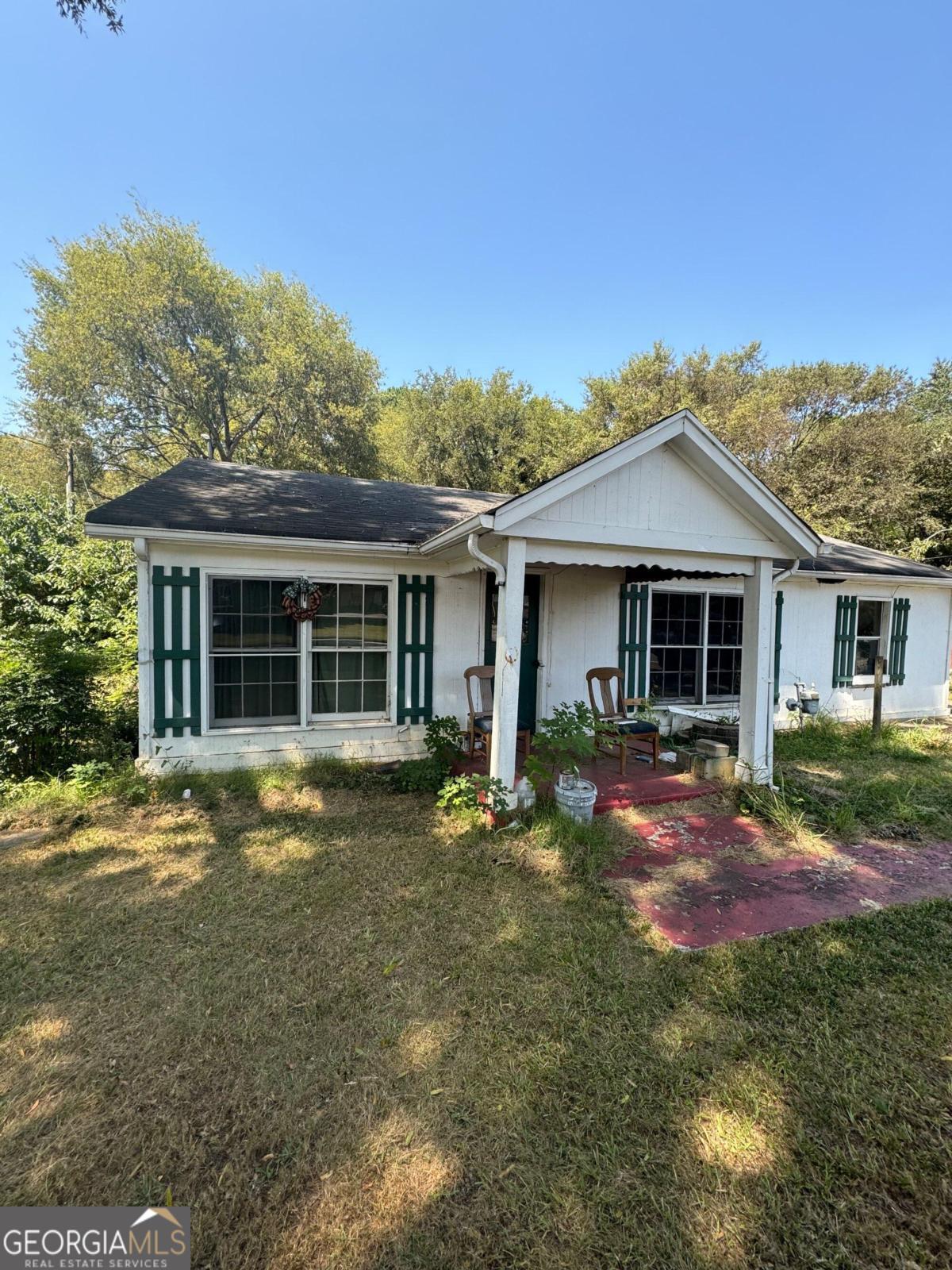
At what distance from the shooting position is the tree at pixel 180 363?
19219 mm

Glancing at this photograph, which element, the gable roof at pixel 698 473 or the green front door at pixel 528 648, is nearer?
the gable roof at pixel 698 473

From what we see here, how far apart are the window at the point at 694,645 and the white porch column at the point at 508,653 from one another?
3.73 m

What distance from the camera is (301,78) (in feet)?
31.5

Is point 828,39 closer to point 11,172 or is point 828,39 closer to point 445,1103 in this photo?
point 445,1103

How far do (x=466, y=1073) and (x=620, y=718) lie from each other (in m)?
4.33

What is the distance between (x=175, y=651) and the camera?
5.40m

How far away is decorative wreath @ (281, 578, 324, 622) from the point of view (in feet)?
19.0

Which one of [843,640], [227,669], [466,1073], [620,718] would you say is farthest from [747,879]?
[843,640]

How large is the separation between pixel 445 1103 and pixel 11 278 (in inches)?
1106

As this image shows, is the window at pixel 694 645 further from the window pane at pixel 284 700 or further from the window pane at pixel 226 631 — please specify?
the window pane at pixel 226 631

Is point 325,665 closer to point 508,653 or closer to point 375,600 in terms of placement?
point 375,600

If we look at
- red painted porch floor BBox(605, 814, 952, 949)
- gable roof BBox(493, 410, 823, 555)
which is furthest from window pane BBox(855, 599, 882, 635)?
red painted porch floor BBox(605, 814, 952, 949)

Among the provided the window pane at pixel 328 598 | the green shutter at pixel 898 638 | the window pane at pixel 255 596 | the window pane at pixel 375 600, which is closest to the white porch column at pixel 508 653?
the window pane at pixel 375 600

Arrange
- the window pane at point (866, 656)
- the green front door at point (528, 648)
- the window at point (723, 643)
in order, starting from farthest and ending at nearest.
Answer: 1. the window pane at point (866, 656)
2. the window at point (723, 643)
3. the green front door at point (528, 648)
